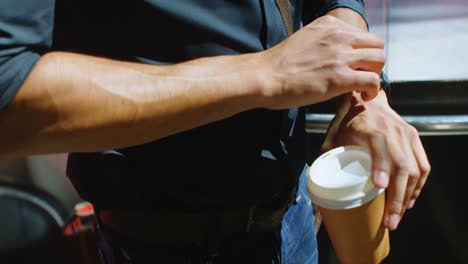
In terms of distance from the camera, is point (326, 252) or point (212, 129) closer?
point (212, 129)

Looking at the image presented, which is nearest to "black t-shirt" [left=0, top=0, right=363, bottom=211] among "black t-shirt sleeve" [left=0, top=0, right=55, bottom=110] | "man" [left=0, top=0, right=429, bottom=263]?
"man" [left=0, top=0, right=429, bottom=263]

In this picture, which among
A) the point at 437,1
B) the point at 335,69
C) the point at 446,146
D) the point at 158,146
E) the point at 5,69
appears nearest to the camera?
the point at 5,69

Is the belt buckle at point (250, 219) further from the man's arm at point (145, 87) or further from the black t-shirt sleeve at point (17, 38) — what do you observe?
the black t-shirt sleeve at point (17, 38)

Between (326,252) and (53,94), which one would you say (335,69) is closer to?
(53,94)

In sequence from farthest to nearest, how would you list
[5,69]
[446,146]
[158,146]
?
[446,146], [158,146], [5,69]

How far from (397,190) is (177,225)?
37 cm

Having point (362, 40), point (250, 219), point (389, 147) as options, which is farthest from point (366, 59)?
point (250, 219)

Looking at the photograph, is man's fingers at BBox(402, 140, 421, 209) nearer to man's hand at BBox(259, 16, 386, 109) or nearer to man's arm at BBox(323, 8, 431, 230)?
man's arm at BBox(323, 8, 431, 230)

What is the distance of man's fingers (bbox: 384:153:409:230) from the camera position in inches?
27.3

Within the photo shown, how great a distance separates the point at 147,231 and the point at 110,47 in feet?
1.06

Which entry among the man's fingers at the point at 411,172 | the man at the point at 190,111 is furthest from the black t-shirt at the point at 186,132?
the man's fingers at the point at 411,172

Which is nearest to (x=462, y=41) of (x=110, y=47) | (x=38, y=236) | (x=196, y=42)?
(x=196, y=42)

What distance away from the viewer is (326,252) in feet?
5.56

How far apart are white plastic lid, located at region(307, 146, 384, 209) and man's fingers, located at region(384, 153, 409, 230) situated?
1.1 inches
